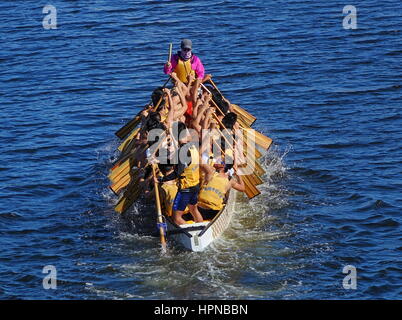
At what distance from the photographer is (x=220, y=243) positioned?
19391mm

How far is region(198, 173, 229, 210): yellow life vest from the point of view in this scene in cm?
1908

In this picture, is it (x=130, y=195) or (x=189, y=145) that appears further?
(x=130, y=195)

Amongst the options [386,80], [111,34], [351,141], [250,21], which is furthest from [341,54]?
[111,34]

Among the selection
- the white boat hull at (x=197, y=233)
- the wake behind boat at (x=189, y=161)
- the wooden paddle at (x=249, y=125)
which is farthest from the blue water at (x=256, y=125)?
the wooden paddle at (x=249, y=125)

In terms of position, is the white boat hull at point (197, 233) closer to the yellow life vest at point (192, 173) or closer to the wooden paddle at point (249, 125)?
the yellow life vest at point (192, 173)

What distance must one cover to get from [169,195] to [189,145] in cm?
130

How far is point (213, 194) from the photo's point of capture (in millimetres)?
19109

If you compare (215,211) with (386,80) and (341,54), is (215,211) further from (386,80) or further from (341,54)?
(341,54)

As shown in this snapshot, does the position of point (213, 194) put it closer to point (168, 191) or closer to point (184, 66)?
point (168, 191)

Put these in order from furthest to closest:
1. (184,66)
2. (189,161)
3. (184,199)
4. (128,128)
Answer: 1. (128,128)
2. (184,66)
3. (184,199)
4. (189,161)

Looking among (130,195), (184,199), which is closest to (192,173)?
(184,199)

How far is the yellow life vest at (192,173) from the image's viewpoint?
1862 centimetres

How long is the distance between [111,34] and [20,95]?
26.2 ft

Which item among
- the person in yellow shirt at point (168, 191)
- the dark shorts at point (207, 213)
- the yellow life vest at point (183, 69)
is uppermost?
the yellow life vest at point (183, 69)
